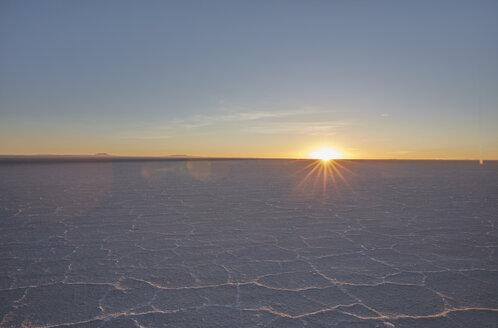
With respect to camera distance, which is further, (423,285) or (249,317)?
(423,285)

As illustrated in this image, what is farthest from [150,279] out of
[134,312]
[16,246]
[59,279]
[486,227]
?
[486,227]

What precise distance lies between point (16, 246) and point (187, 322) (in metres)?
2.75

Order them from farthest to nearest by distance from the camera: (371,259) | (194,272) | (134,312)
A: 1. (371,259)
2. (194,272)
3. (134,312)

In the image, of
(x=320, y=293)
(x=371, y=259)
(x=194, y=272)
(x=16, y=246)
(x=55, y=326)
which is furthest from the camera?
(x=16, y=246)

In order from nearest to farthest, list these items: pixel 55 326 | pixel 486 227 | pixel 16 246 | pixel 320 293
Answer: pixel 55 326
pixel 320 293
pixel 16 246
pixel 486 227

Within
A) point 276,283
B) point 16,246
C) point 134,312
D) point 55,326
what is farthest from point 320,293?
point 16,246

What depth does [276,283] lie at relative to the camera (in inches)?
104

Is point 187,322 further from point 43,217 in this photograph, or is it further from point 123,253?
point 43,217

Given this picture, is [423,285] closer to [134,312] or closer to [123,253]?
[134,312]

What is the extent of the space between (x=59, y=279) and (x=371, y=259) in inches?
111

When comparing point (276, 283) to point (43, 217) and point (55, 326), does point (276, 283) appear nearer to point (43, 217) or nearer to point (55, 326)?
point (55, 326)

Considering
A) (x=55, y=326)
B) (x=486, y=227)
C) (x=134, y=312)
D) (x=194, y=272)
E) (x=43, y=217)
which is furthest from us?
(x=43, y=217)

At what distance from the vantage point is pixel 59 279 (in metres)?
2.71

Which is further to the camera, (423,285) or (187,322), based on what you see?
(423,285)
